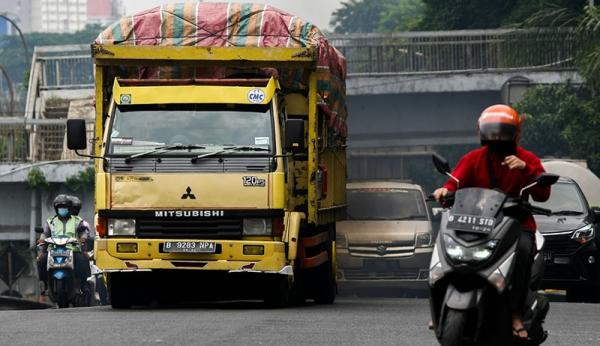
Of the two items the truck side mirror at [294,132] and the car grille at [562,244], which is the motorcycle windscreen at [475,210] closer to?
the truck side mirror at [294,132]

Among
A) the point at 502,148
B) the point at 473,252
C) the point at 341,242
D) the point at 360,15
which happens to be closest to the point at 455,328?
the point at 473,252

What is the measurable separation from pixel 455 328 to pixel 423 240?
1408 cm

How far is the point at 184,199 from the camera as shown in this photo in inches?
638

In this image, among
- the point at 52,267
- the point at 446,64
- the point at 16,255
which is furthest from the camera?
the point at 446,64

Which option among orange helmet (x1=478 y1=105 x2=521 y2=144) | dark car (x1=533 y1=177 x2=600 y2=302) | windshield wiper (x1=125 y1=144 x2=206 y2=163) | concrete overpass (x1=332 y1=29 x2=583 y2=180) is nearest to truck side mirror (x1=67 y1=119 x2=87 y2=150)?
windshield wiper (x1=125 y1=144 x2=206 y2=163)

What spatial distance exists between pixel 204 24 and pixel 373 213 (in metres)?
6.77

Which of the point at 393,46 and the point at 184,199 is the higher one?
the point at 393,46

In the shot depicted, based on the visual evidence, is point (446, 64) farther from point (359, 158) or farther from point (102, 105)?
point (359, 158)

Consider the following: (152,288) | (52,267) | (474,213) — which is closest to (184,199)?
(152,288)

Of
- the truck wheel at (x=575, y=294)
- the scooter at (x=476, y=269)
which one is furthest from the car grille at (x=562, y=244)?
the scooter at (x=476, y=269)

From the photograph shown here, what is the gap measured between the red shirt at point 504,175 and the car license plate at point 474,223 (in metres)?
0.58

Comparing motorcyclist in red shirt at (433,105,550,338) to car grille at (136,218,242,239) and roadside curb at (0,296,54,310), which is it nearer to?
car grille at (136,218,242,239)

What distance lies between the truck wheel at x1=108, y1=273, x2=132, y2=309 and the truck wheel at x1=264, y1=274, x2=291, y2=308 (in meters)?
1.50

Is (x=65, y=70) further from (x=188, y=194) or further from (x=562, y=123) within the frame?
(x=188, y=194)
